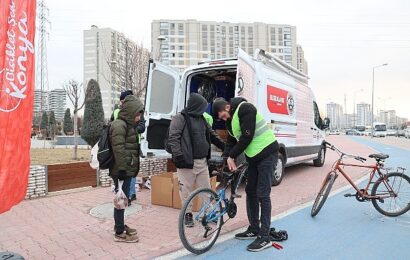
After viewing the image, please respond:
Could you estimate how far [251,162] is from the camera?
4.47 meters

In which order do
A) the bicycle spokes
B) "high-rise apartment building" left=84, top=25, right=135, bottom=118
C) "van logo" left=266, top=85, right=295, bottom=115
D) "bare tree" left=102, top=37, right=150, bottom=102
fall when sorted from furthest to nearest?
1. "high-rise apartment building" left=84, top=25, right=135, bottom=118
2. "bare tree" left=102, top=37, right=150, bottom=102
3. "van logo" left=266, top=85, right=295, bottom=115
4. the bicycle spokes

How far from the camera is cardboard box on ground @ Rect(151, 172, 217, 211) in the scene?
618 cm

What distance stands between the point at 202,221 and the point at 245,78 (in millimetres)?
3343

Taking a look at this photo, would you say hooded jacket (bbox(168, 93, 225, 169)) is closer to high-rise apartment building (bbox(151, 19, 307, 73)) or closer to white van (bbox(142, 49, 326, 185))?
white van (bbox(142, 49, 326, 185))

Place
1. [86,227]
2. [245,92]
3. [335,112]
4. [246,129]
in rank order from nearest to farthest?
[246,129], [86,227], [245,92], [335,112]

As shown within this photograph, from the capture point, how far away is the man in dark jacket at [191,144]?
473 centimetres

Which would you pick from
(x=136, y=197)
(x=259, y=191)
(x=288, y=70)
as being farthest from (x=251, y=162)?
(x=288, y=70)

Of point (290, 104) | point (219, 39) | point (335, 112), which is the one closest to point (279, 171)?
point (290, 104)

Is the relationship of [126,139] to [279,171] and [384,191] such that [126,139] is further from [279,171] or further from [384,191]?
[279,171]

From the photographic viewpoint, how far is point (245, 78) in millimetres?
6840

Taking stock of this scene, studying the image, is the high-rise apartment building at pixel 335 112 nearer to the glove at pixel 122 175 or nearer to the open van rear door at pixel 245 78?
the open van rear door at pixel 245 78

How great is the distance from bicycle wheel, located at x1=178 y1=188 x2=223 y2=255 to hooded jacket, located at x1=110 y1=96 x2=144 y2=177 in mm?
863

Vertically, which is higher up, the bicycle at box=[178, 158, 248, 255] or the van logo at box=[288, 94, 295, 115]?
the van logo at box=[288, 94, 295, 115]

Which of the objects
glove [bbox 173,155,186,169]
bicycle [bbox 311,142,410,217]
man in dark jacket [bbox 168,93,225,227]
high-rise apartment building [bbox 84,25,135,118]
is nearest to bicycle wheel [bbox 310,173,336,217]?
bicycle [bbox 311,142,410,217]
